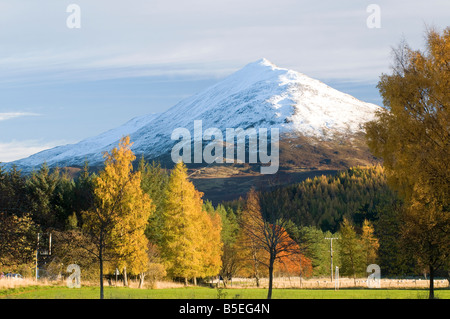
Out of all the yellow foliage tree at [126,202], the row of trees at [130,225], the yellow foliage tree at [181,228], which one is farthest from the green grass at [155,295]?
the yellow foliage tree at [181,228]

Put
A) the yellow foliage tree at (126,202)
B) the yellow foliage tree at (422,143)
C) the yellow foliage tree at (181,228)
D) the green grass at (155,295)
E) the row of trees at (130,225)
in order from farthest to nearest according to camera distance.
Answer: the yellow foliage tree at (181,228)
the yellow foliage tree at (126,202)
the row of trees at (130,225)
the green grass at (155,295)
the yellow foliage tree at (422,143)

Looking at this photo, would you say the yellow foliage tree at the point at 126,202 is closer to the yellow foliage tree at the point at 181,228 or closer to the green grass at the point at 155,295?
the green grass at the point at 155,295

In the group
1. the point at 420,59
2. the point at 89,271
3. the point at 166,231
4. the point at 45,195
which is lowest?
the point at 89,271

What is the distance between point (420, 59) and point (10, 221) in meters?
26.2

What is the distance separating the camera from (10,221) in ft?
112

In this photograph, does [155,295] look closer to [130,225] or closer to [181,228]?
[130,225]

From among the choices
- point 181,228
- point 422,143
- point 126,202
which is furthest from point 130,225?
point 422,143

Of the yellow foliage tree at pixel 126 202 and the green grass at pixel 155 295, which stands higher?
the yellow foliage tree at pixel 126 202

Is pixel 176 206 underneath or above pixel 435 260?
above

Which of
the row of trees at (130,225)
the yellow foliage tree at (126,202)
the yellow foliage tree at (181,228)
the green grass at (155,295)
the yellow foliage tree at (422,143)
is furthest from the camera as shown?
the yellow foliage tree at (181,228)

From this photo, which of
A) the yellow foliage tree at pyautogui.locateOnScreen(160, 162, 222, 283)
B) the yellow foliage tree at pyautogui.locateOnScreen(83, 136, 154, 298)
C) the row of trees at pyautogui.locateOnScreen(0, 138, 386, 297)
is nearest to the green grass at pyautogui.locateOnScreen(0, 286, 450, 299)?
the row of trees at pyautogui.locateOnScreen(0, 138, 386, 297)

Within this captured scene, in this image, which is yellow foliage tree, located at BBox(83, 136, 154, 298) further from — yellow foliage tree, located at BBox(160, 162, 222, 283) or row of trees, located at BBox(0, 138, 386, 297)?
yellow foliage tree, located at BBox(160, 162, 222, 283)
